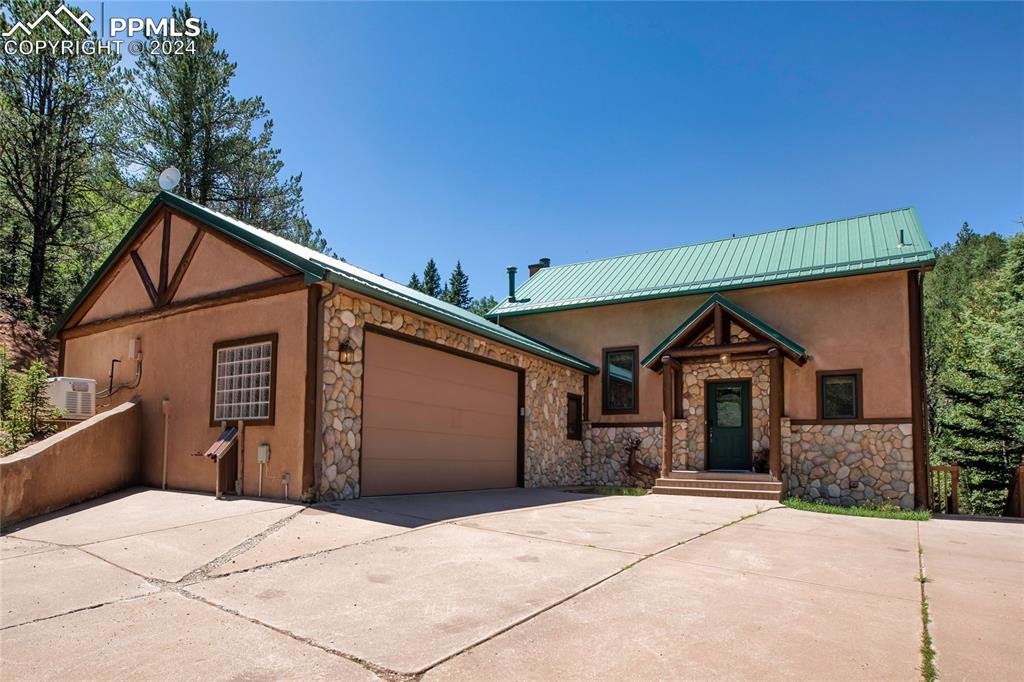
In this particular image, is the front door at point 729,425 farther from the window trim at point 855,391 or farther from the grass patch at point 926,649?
the grass patch at point 926,649

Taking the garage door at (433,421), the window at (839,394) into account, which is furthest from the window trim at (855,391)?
the garage door at (433,421)

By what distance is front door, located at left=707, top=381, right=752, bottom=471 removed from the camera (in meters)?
13.8

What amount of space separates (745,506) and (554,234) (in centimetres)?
1841

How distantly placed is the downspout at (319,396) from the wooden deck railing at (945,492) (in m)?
11.9

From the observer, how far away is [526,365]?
13.3 metres

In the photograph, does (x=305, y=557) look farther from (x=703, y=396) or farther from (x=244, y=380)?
(x=703, y=396)

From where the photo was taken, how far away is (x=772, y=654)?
132 inches

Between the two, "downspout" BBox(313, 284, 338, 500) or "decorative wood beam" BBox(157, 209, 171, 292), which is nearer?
"downspout" BBox(313, 284, 338, 500)

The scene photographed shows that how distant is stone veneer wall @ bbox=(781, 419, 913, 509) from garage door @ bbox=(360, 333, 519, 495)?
6.05m

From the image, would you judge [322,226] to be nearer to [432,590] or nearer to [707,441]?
[707,441]

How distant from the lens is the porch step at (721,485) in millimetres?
11843

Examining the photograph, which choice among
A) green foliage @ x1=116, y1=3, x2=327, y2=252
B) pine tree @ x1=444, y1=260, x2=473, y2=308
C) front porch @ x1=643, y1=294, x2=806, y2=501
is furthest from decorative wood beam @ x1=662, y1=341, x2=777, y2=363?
pine tree @ x1=444, y1=260, x2=473, y2=308

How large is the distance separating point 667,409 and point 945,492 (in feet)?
20.8

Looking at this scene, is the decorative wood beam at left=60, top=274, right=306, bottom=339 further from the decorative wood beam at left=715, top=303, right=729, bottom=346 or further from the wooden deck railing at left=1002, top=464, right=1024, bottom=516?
the wooden deck railing at left=1002, top=464, right=1024, bottom=516
